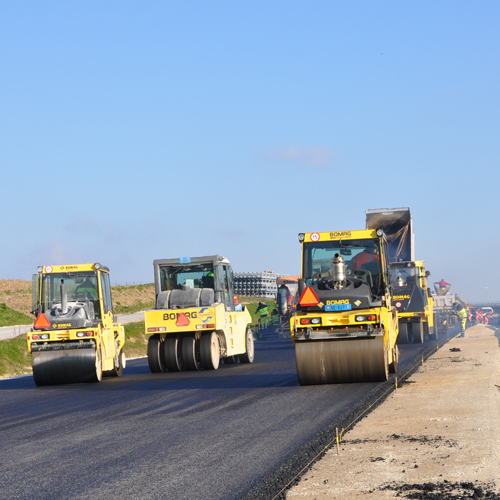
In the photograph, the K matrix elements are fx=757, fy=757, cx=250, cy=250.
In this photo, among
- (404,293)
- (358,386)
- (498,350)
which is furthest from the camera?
(404,293)

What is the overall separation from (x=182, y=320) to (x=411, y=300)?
40.3 feet

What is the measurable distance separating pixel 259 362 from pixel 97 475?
15.4 meters

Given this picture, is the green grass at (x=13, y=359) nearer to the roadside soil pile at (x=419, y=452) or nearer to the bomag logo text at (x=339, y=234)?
the bomag logo text at (x=339, y=234)

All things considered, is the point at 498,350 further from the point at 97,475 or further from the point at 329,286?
the point at 97,475

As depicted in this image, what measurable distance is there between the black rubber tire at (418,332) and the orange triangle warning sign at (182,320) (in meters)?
12.4

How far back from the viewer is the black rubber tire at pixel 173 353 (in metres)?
20.1

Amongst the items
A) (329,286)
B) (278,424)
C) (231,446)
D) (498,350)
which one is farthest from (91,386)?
(498,350)

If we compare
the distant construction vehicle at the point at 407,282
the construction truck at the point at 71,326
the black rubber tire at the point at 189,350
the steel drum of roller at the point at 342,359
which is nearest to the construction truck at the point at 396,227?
the distant construction vehicle at the point at 407,282

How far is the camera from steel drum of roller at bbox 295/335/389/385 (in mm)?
14625

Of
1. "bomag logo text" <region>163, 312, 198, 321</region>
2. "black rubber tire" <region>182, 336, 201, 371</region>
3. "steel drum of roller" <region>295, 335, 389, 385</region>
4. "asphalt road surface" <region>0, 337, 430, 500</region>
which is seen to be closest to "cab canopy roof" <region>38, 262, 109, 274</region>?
"bomag logo text" <region>163, 312, 198, 321</region>

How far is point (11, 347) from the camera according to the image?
26219 millimetres

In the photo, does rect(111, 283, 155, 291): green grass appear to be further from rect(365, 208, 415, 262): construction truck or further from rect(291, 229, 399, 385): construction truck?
rect(291, 229, 399, 385): construction truck

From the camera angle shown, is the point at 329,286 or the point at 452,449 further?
Answer: the point at 329,286

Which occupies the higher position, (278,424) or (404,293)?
(404,293)
